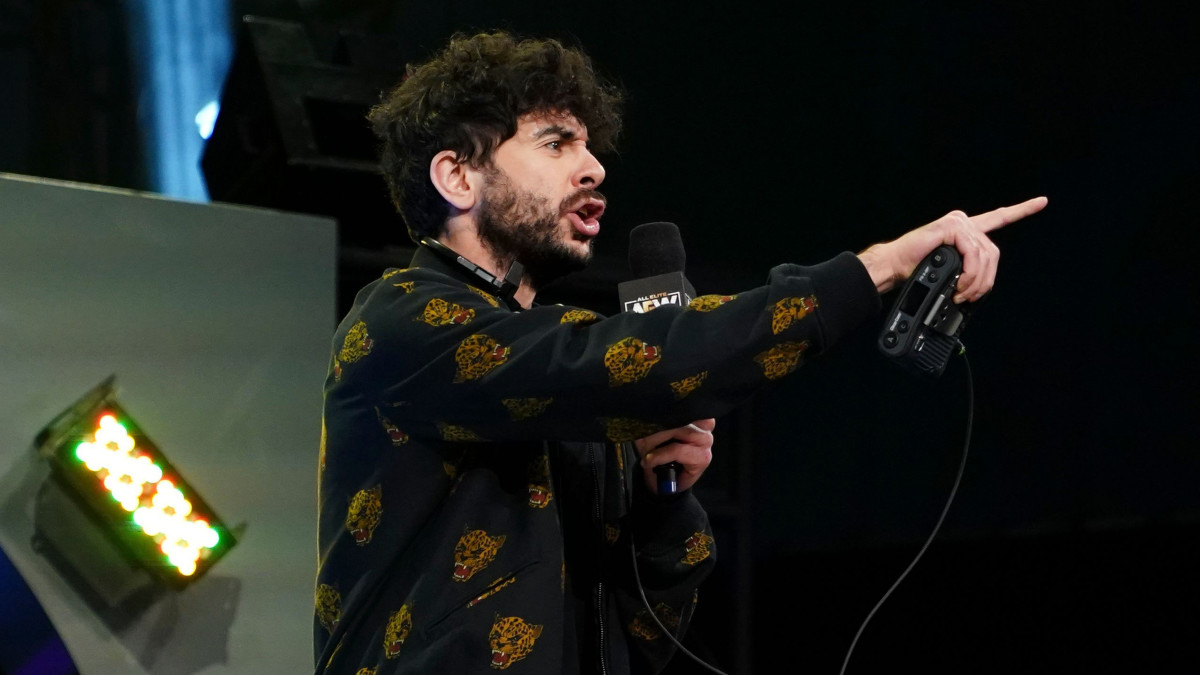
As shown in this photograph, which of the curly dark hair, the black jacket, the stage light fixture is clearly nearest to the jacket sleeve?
the black jacket

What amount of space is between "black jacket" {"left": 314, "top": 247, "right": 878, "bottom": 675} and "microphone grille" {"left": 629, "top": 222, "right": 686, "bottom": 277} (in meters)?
0.19

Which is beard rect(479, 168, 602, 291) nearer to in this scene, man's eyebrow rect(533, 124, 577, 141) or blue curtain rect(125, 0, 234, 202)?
man's eyebrow rect(533, 124, 577, 141)

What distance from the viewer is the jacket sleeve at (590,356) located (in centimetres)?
130

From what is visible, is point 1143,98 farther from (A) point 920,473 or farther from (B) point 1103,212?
(A) point 920,473

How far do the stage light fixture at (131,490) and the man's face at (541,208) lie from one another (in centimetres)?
121

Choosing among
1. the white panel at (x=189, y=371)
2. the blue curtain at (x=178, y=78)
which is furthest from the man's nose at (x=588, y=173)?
the blue curtain at (x=178, y=78)

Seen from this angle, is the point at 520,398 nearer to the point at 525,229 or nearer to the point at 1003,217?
the point at 525,229

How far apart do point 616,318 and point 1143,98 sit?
2.82 m

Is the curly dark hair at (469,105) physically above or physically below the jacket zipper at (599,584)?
above

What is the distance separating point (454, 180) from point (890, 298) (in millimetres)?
2162

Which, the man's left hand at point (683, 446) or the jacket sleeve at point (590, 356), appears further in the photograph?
the man's left hand at point (683, 446)

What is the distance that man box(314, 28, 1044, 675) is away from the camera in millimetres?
1331

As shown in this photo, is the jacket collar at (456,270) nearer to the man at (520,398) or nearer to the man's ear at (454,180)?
the man at (520,398)

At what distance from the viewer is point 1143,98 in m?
3.65
